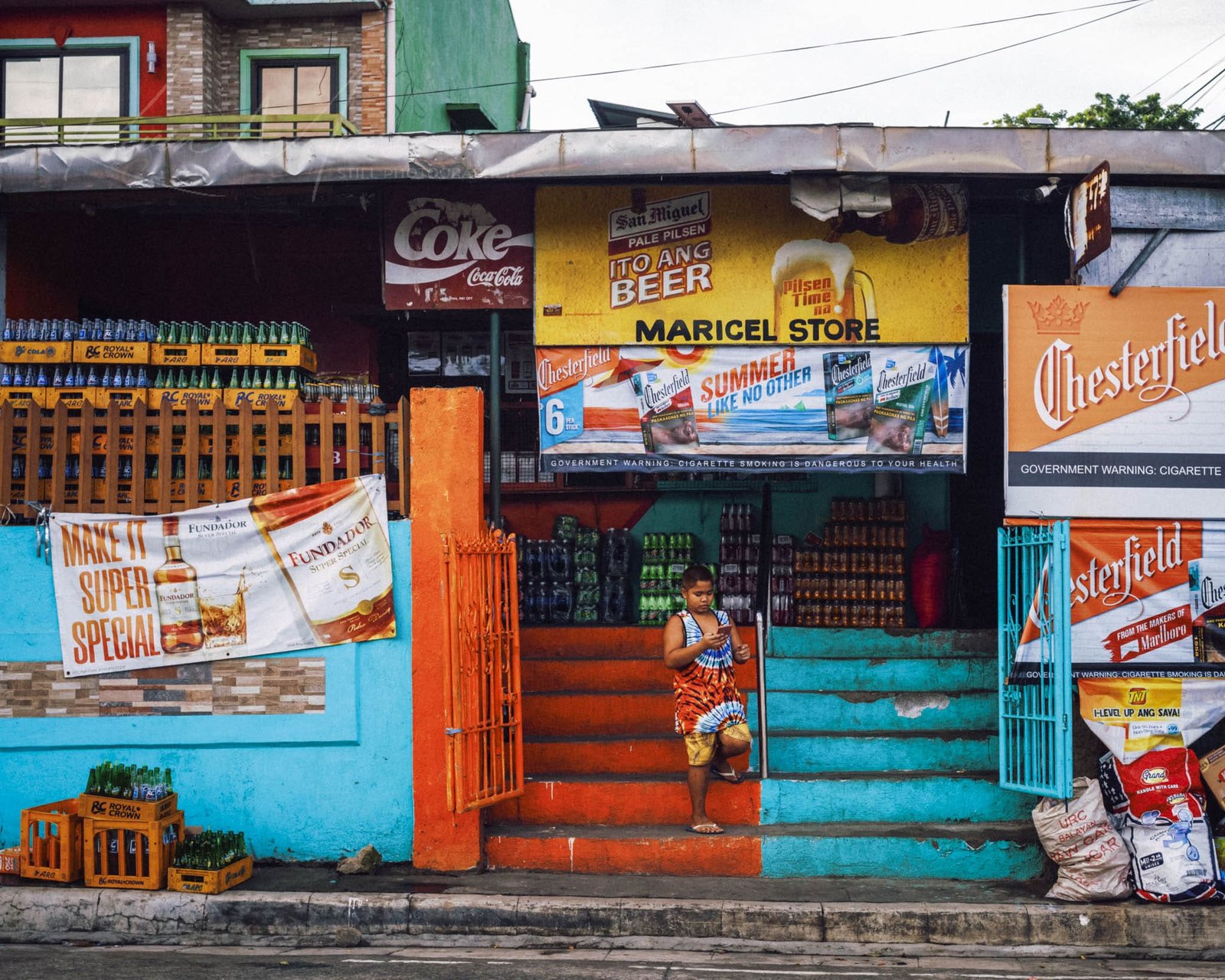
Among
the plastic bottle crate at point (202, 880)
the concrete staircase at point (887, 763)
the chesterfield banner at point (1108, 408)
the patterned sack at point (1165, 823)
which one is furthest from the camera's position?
the chesterfield banner at point (1108, 408)

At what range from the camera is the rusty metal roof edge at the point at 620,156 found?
8.13 meters

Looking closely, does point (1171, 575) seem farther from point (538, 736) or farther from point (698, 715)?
point (538, 736)

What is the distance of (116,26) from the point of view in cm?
1466

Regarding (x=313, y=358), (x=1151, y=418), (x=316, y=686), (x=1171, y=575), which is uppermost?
(x=313, y=358)

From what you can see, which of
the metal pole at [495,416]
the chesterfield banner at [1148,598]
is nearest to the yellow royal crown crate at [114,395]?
the metal pole at [495,416]

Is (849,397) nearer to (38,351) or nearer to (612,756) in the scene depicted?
(612,756)

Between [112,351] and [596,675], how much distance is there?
14.8 feet

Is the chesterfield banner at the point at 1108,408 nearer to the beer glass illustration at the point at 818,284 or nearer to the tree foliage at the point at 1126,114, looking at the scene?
the beer glass illustration at the point at 818,284

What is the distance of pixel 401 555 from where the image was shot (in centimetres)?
791

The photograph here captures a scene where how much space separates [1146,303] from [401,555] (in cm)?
548

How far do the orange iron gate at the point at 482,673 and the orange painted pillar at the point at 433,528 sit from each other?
0.26m

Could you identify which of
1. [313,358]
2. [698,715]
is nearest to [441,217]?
[313,358]

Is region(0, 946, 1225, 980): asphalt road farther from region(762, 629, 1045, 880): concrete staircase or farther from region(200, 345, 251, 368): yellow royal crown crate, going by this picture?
region(200, 345, 251, 368): yellow royal crown crate

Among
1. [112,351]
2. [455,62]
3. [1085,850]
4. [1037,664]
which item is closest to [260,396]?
[112,351]
